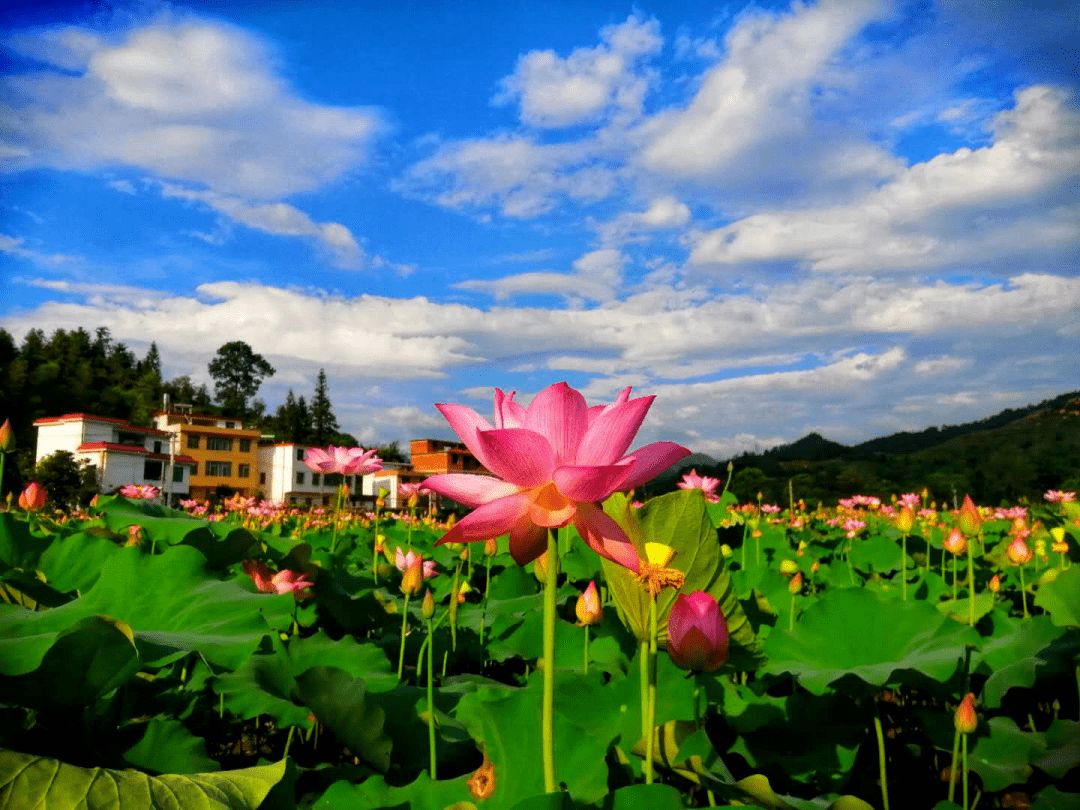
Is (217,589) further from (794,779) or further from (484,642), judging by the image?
(794,779)

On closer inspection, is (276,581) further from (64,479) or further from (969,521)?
(64,479)

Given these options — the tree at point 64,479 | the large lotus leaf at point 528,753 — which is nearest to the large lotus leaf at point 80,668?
the large lotus leaf at point 528,753

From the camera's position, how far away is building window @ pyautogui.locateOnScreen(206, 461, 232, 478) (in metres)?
41.4

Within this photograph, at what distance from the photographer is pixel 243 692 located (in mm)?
1312

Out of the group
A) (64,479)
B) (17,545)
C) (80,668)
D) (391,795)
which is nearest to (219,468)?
(64,479)

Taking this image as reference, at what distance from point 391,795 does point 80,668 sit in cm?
44

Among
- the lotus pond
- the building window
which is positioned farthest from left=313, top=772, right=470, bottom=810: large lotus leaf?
the building window

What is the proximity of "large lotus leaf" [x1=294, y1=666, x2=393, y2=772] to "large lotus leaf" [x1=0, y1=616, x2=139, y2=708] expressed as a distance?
0.29 m

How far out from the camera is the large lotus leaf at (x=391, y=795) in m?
0.95

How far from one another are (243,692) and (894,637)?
134cm

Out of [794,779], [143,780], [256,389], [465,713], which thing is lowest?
[794,779]

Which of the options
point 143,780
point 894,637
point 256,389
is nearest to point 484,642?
point 894,637

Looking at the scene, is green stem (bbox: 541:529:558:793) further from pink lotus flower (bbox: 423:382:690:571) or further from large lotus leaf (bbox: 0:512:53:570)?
large lotus leaf (bbox: 0:512:53:570)

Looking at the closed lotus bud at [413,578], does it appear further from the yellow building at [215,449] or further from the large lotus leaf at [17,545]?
the yellow building at [215,449]
